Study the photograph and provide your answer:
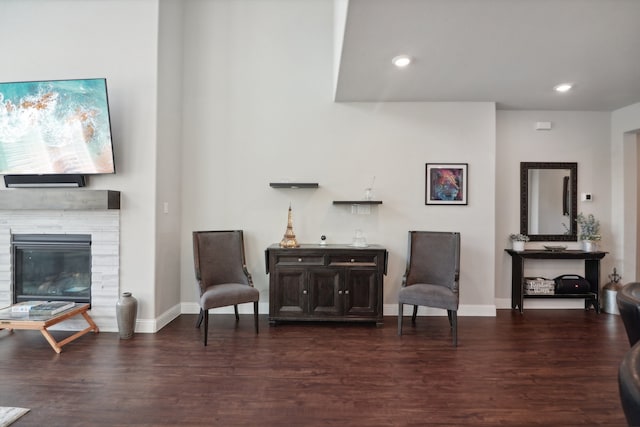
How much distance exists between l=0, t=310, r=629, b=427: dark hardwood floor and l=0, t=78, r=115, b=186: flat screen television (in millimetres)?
1758

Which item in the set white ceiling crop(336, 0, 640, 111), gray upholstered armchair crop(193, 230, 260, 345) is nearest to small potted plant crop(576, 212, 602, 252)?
white ceiling crop(336, 0, 640, 111)

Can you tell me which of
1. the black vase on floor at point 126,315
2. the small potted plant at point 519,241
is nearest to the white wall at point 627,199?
the small potted plant at point 519,241

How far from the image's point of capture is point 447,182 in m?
4.16

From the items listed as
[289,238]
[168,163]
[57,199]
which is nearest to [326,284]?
[289,238]

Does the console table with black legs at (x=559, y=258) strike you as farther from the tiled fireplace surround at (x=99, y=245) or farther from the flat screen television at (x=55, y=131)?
the flat screen television at (x=55, y=131)

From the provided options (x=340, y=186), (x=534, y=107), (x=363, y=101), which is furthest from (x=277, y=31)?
(x=534, y=107)

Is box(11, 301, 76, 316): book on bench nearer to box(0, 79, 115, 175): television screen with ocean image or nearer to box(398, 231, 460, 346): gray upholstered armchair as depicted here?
box(0, 79, 115, 175): television screen with ocean image

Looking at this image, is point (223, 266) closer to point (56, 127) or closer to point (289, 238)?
point (289, 238)

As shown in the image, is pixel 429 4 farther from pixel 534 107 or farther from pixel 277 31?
pixel 534 107

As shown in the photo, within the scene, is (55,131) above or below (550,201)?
above

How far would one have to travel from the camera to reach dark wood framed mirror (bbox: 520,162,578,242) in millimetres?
4457

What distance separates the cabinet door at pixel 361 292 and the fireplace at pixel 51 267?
113 inches

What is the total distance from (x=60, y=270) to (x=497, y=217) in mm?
5468

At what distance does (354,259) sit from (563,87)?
3039mm
